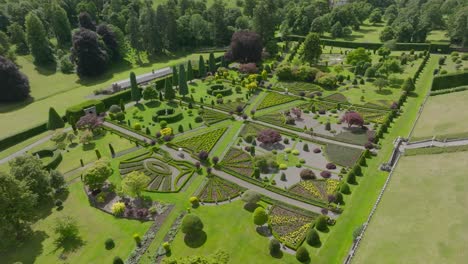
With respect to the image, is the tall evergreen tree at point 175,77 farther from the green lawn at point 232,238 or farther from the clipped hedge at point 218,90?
the green lawn at point 232,238

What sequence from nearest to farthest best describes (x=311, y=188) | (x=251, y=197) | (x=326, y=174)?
(x=251, y=197) < (x=311, y=188) < (x=326, y=174)

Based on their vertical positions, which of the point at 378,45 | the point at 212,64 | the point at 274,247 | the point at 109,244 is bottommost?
the point at 109,244

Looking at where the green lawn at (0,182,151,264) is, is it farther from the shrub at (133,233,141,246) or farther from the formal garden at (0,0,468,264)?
the shrub at (133,233,141,246)

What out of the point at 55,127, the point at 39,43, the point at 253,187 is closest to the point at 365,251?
the point at 253,187

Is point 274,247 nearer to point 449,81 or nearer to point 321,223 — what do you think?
point 321,223

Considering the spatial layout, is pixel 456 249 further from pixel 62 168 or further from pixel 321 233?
pixel 62 168

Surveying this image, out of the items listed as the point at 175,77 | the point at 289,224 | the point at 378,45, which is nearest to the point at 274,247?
the point at 289,224

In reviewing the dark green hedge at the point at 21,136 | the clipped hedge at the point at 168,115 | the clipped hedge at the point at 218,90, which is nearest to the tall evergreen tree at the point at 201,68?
the clipped hedge at the point at 218,90

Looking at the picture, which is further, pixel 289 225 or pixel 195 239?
pixel 289 225
